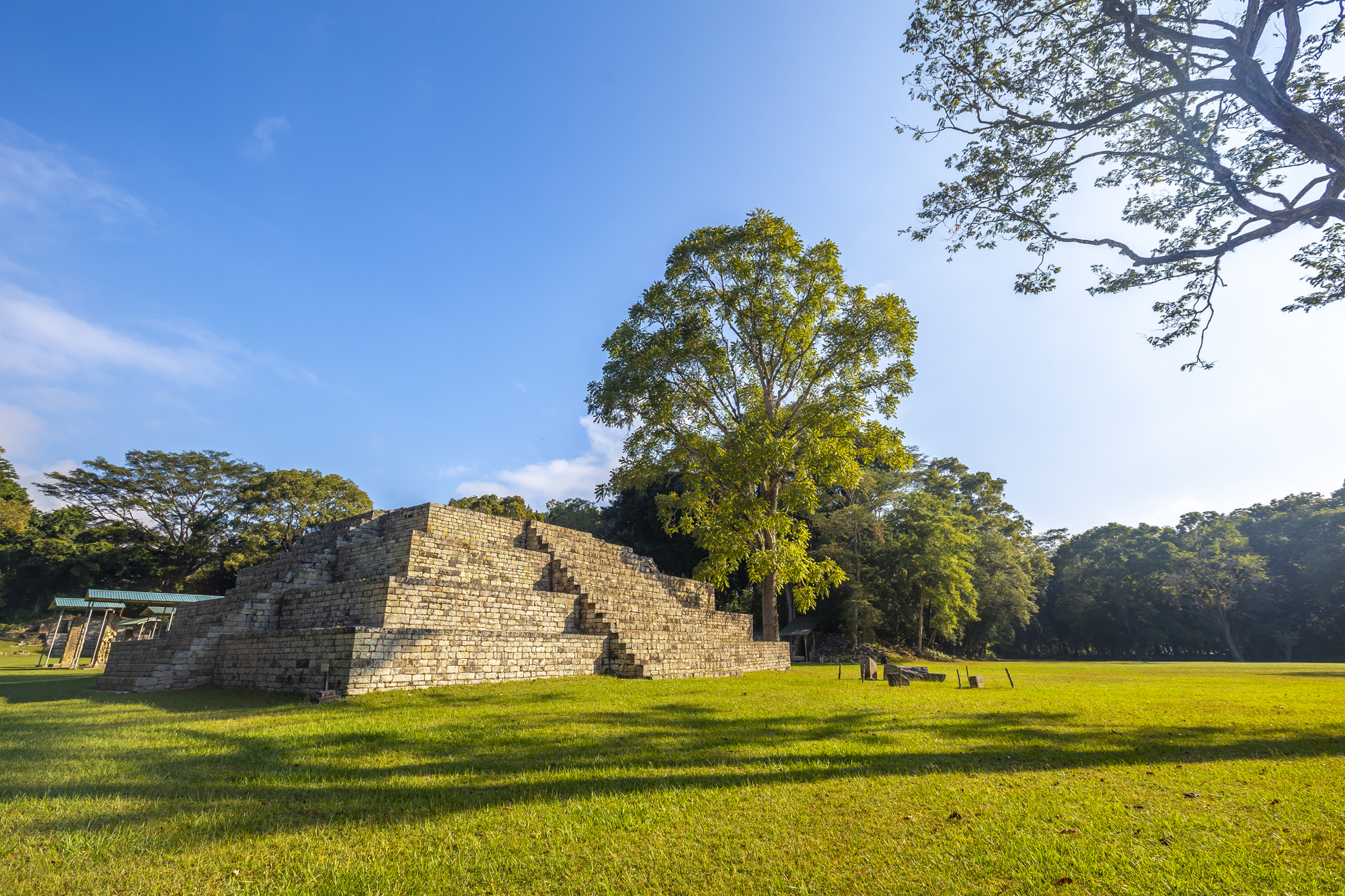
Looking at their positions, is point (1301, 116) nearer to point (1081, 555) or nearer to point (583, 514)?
point (583, 514)

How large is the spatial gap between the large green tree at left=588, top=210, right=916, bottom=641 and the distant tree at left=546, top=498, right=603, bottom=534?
31666mm

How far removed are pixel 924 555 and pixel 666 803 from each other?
3130 cm

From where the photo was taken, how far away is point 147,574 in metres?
43.5

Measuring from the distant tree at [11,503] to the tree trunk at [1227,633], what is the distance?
9195 cm

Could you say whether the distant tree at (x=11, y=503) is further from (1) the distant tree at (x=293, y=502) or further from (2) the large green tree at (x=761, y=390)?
(2) the large green tree at (x=761, y=390)

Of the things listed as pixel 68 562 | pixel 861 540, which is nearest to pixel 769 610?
pixel 861 540

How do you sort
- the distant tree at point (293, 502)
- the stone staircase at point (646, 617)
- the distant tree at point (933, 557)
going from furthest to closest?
the distant tree at point (293, 502) < the distant tree at point (933, 557) < the stone staircase at point (646, 617)

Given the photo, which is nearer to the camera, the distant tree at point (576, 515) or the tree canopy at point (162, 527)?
the tree canopy at point (162, 527)

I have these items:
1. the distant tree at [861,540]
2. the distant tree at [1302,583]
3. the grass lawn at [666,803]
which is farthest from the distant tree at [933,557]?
the distant tree at [1302,583]

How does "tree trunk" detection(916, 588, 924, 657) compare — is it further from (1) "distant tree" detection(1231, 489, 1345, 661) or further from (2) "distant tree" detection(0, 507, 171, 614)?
(2) "distant tree" detection(0, 507, 171, 614)

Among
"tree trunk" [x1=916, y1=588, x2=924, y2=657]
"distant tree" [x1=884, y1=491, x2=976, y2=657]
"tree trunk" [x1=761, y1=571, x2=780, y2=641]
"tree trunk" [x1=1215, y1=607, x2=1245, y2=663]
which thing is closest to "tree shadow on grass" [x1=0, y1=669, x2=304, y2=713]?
"tree trunk" [x1=761, y1=571, x2=780, y2=641]

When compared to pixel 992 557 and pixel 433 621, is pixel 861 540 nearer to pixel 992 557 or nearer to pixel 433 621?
pixel 992 557

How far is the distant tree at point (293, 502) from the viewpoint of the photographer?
44250mm

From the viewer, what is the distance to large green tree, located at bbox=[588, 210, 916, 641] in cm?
1897
